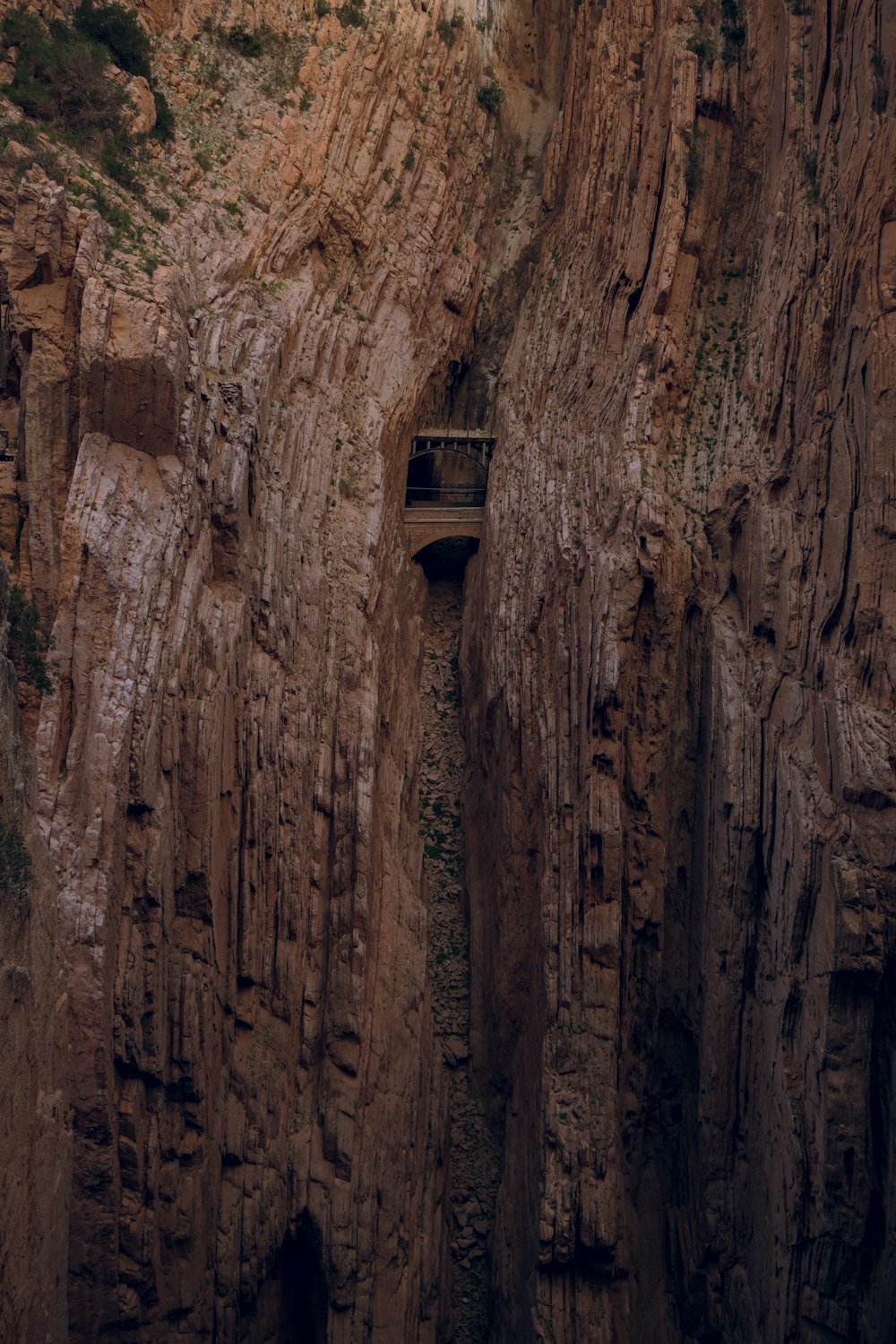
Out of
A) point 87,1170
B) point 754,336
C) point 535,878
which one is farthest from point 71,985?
point 754,336

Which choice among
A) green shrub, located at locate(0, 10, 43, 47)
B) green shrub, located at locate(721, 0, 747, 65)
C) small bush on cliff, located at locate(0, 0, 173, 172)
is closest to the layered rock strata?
small bush on cliff, located at locate(0, 0, 173, 172)

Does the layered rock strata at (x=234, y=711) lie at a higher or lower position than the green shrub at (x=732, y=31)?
lower

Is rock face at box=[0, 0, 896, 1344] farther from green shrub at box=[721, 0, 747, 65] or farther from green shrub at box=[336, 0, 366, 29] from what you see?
green shrub at box=[336, 0, 366, 29]

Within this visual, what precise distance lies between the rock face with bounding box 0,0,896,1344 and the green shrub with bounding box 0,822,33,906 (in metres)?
0.47

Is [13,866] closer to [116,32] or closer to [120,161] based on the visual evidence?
[120,161]

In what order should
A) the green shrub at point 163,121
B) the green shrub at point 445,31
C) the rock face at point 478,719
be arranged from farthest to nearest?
the green shrub at point 445,31
the green shrub at point 163,121
the rock face at point 478,719

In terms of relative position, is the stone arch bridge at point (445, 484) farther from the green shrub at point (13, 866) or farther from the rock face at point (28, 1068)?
the green shrub at point (13, 866)

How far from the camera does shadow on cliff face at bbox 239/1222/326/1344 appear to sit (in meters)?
19.9

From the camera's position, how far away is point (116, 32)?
22.7m

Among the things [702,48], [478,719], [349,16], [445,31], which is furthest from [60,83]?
[478,719]

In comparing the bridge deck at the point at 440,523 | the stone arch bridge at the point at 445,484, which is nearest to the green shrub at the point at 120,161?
the stone arch bridge at the point at 445,484

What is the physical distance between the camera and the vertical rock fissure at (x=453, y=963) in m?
21.9

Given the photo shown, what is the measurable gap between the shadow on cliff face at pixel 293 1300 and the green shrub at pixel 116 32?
18931 millimetres

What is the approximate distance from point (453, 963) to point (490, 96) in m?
17.1
